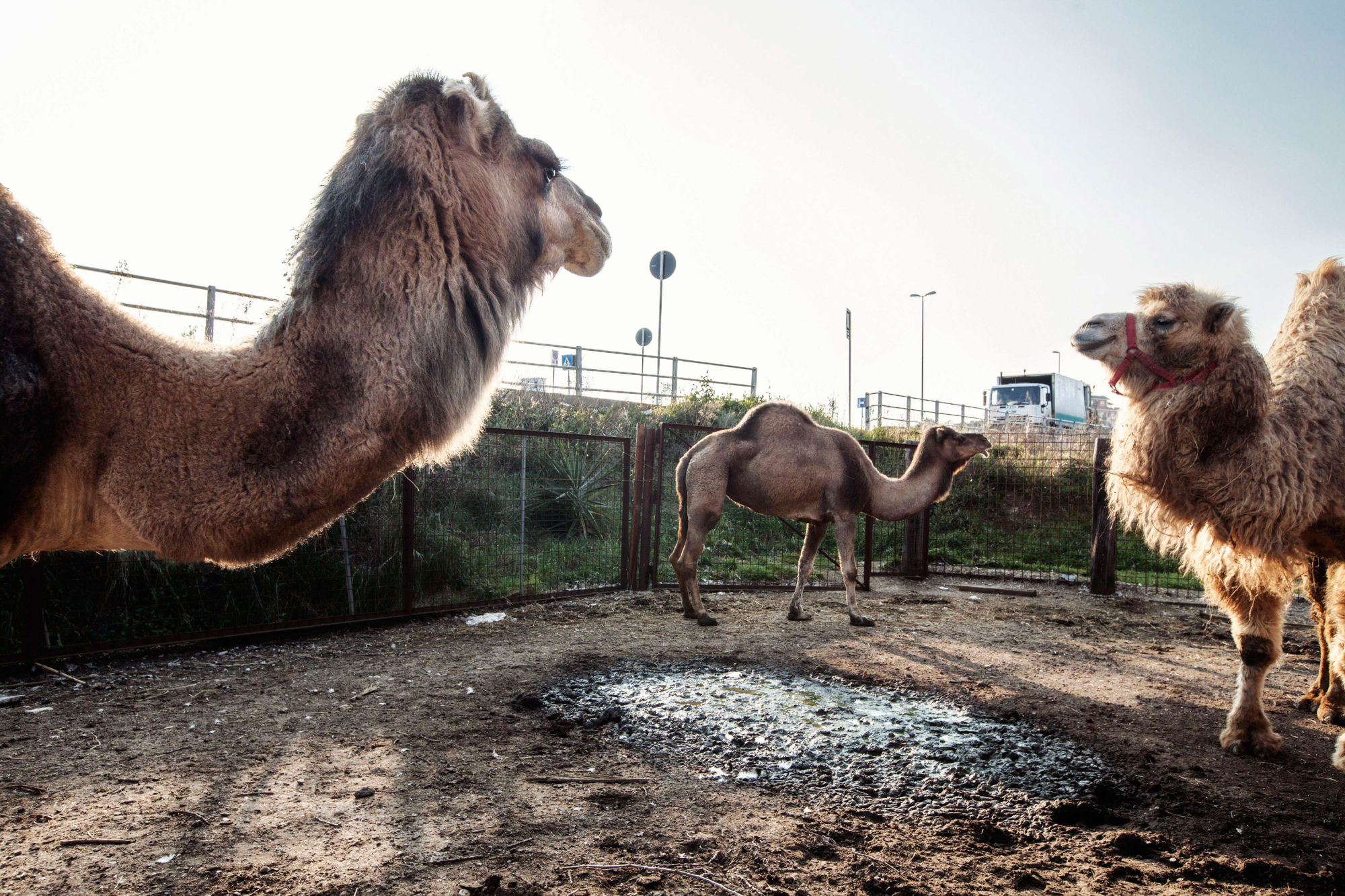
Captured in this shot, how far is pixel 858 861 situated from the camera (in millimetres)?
2760

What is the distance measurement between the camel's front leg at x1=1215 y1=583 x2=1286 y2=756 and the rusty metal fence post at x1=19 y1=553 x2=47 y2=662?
7805 mm

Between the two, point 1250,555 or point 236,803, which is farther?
point 1250,555

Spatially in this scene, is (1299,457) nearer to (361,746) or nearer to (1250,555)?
(1250,555)

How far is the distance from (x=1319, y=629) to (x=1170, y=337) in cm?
299

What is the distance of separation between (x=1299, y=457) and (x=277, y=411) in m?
4.46

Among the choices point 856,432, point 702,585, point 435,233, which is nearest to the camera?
point 435,233

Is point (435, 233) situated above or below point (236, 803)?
above

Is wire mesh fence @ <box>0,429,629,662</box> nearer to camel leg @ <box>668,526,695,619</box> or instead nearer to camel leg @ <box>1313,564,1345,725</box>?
camel leg @ <box>668,526,695,619</box>

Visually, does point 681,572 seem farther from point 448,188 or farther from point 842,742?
point 448,188

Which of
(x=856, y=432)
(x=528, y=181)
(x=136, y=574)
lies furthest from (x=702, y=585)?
(x=856, y=432)

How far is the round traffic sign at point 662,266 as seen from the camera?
2020 cm

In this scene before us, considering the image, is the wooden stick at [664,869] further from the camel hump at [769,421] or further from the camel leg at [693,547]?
the camel hump at [769,421]

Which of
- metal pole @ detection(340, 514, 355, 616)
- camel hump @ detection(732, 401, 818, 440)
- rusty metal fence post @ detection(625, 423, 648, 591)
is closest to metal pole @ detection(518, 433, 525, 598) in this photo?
rusty metal fence post @ detection(625, 423, 648, 591)

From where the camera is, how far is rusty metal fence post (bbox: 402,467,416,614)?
7.21 meters
